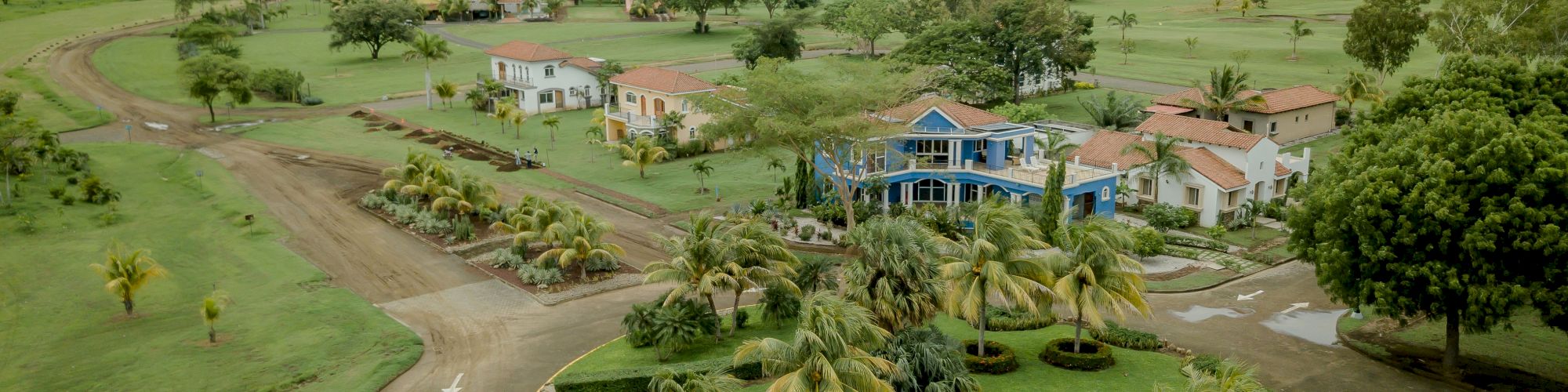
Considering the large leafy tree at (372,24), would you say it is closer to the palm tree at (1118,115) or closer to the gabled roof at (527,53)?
the gabled roof at (527,53)

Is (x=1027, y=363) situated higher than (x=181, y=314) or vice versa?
(x=1027, y=363)

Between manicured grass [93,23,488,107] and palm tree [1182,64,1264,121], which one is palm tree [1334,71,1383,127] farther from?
manicured grass [93,23,488,107]

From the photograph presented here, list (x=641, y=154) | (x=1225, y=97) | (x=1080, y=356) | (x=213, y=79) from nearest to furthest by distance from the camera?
(x=1080, y=356) → (x=641, y=154) → (x=1225, y=97) → (x=213, y=79)

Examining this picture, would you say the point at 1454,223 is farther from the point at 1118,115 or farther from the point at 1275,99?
the point at 1275,99

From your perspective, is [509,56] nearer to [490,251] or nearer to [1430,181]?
[490,251]

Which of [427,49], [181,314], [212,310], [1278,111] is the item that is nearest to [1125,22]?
[1278,111]

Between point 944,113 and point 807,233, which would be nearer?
point 807,233

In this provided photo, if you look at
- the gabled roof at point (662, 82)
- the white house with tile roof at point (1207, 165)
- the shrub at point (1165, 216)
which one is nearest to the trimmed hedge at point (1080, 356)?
the shrub at point (1165, 216)

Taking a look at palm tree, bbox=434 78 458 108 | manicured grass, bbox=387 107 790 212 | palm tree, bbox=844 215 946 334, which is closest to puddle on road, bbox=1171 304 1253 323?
palm tree, bbox=844 215 946 334
